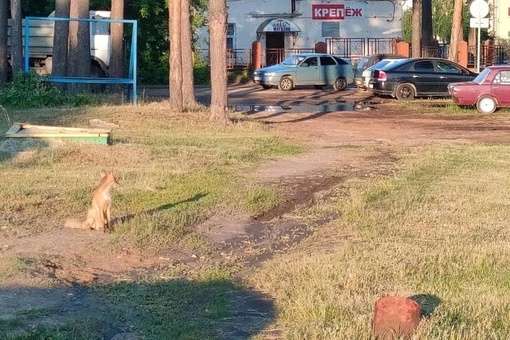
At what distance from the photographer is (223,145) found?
660 inches

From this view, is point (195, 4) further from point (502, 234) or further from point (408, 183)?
point (502, 234)

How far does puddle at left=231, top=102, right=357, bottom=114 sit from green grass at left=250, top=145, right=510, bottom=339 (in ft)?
48.4

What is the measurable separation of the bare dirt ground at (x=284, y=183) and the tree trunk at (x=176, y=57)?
235 cm

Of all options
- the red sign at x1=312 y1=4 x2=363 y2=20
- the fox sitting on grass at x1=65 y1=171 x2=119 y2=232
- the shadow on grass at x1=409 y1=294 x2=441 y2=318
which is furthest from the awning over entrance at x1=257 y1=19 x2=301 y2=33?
the shadow on grass at x1=409 y1=294 x2=441 y2=318

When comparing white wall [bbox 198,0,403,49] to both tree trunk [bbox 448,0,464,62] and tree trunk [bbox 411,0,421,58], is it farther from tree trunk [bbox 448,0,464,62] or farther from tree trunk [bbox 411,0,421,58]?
tree trunk [bbox 448,0,464,62]

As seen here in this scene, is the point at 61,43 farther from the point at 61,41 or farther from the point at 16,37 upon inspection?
the point at 16,37

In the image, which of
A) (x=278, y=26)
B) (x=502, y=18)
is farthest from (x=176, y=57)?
(x=502, y=18)

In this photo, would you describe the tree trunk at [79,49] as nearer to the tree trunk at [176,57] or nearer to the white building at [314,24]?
the tree trunk at [176,57]

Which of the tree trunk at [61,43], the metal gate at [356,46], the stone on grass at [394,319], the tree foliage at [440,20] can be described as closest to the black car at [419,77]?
the tree trunk at [61,43]

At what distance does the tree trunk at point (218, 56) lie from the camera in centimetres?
2005

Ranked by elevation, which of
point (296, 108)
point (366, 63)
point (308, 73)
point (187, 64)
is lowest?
point (296, 108)

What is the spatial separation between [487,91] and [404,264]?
18.9 m

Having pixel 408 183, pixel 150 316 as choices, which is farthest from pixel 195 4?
pixel 150 316

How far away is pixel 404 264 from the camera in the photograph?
8.15 metres
